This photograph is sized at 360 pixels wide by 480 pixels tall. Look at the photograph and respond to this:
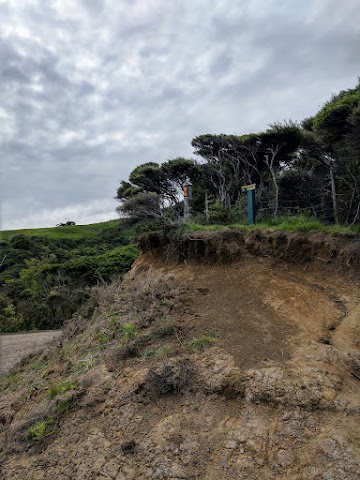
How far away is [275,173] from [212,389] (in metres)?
10.2

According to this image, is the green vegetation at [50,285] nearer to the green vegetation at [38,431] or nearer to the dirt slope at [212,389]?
the dirt slope at [212,389]

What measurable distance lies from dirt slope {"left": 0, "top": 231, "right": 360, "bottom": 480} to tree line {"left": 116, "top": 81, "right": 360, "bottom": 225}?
3570 mm

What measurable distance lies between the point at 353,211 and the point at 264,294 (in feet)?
14.9

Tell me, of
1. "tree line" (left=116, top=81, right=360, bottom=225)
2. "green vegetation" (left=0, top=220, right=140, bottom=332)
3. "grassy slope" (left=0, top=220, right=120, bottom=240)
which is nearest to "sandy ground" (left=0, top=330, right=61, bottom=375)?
"green vegetation" (left=0, top=220, right=140, bottom=332)

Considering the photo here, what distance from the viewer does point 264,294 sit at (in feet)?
26.1

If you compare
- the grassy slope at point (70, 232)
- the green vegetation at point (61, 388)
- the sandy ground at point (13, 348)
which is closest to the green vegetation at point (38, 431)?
the green vegetation at point (61, 388)

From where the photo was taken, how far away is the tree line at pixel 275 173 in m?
9.84

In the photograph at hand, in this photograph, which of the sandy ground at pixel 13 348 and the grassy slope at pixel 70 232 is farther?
the grassy slope at pixel 70 232

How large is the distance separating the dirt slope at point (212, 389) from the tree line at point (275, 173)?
357cm

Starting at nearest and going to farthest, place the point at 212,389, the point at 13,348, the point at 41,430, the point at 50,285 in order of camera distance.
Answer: the point at 212,389 < the point at 41,430 < the point at 13,348 < the point at 50,285

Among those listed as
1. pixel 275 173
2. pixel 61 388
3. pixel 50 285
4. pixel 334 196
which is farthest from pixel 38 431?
pixel 50 285

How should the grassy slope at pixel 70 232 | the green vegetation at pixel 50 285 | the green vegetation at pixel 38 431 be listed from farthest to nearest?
the grassy slope at pixel 70 232
the green vegetation at pixel 50 285
the green vegetation at pixel 38 431

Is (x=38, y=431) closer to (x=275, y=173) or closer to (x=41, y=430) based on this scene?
(x=41, y=430)

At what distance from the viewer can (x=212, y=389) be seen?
5746 millimetres
